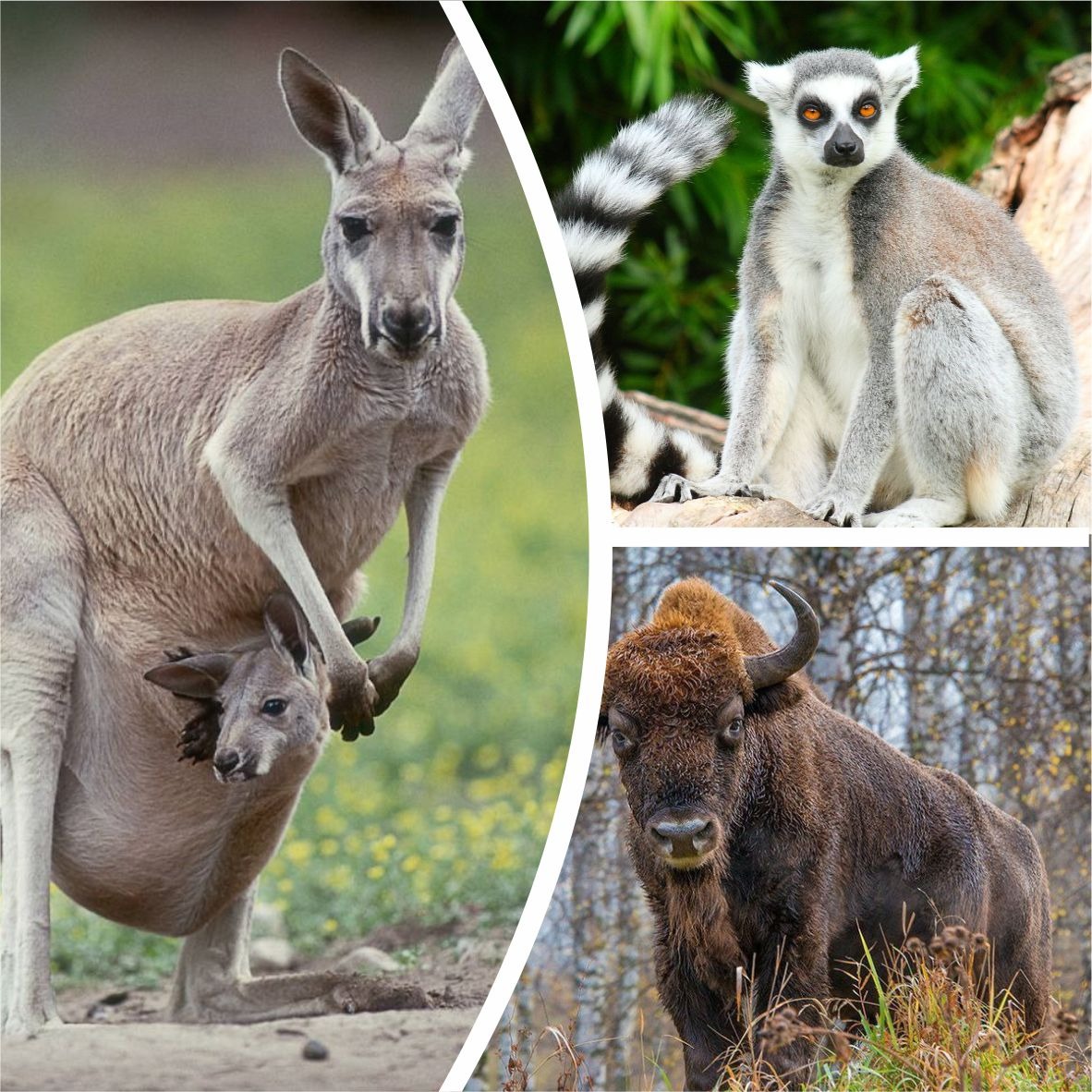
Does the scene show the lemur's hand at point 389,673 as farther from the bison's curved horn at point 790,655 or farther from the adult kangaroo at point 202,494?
the bison's curved horn at point 790,655

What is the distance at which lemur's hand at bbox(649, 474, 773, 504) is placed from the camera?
2654 mm

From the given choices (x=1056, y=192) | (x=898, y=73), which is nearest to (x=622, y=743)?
(x=898, y=73)

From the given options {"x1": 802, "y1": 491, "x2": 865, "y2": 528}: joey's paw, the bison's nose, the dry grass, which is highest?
{"x1": 802, "y1": 491, "x2": 865, "y2": 528}: joey's paw

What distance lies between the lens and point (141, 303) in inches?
93.1

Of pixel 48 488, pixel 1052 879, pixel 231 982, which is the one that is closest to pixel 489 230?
pixel 48 488

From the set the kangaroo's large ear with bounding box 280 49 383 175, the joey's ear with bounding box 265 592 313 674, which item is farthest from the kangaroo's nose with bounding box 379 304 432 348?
the joey's ear with bounding box 265 592 313 674

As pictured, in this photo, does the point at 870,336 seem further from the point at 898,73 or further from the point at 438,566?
the point at 438,566

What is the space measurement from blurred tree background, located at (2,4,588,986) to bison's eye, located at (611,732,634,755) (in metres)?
0.09

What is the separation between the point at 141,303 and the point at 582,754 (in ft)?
3.44

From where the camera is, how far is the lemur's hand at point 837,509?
2598 mm

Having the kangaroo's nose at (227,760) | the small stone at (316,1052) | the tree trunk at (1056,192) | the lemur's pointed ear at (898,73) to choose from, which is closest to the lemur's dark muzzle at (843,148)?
the lemur's pointed ear at (898,73)

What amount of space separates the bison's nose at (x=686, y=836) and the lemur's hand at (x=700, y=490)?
0.64 meters

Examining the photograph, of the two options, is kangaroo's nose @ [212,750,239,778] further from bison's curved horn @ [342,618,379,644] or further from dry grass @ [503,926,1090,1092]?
dry grass @ [503,926,1090,1092]

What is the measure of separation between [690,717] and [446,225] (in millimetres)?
887
